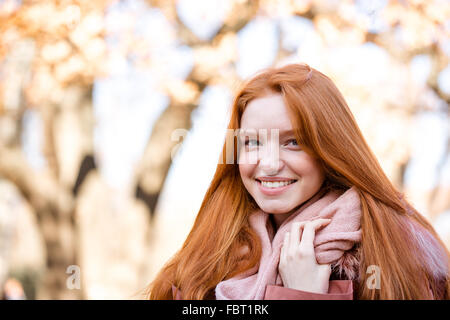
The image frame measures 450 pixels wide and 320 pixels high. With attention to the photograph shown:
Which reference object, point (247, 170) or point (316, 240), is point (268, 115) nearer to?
point (247, 170)

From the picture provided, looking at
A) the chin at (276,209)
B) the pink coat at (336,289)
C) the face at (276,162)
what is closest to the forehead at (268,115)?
the face at (276,162)

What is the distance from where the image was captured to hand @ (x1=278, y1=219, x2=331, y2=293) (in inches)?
37.6

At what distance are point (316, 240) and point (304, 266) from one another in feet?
0.24

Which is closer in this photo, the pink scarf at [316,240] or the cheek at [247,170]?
the pink scarf at [316,240]

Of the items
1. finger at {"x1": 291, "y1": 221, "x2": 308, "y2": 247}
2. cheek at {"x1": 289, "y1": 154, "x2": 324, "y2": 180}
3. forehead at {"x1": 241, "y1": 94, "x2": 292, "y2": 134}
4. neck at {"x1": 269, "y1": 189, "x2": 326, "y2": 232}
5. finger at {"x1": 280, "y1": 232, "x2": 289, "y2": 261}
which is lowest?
finger at {"x1": 280, "y1": 232, "x2": 289, "y2": 261}

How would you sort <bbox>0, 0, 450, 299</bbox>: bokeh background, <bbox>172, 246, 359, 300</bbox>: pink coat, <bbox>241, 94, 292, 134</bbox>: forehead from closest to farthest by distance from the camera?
<bbox>172, 246, 359, 300</bbox>: pink coat, <bbox>241, 94, 292, 134</bbox>: forehead, <bbox>0, 0, 450, 299</bbox>: bokeh background

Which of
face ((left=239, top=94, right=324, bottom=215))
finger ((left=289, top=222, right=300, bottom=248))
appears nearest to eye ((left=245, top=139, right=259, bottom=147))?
face ((left=239, top=94, right=324, bottom=215))

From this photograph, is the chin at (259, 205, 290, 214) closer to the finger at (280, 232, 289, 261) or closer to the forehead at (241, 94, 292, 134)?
the finger at (280, 232, 289, 261)

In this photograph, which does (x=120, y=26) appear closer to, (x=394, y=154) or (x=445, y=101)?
(x=394, y=154)

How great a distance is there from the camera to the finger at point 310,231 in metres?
0.98

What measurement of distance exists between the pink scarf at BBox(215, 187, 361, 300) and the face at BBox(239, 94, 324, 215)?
0.04 metres

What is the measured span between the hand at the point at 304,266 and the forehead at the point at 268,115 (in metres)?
0.25

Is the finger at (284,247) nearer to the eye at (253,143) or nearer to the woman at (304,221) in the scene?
the woman at (304,221)

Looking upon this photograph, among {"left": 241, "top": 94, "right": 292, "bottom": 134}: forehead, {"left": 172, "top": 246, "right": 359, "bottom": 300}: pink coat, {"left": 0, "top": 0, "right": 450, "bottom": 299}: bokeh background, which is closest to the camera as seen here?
{"left": 172, "top": 246, "right": 359, "bottom": 300}: pink coat
